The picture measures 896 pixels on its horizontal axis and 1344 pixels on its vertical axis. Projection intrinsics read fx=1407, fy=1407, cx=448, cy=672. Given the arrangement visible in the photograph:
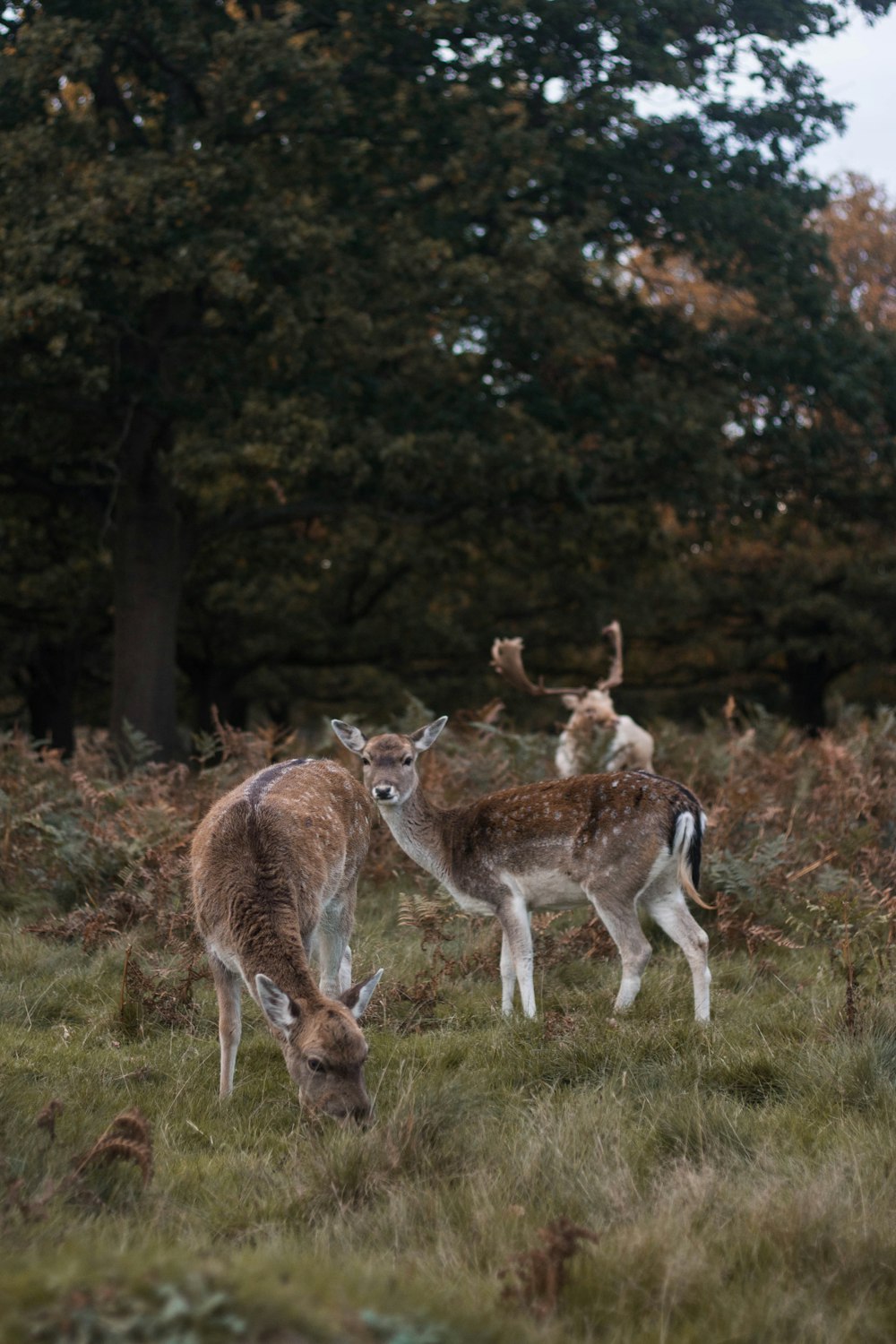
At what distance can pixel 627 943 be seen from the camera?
7039mm

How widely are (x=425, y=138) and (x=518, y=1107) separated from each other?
1365 cm

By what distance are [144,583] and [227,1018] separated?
11.8 meters

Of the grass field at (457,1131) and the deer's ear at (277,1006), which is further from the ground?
the deer's ear at (277,1006)

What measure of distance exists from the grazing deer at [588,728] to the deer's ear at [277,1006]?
586 centimetres

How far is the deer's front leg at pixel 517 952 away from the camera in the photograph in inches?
275

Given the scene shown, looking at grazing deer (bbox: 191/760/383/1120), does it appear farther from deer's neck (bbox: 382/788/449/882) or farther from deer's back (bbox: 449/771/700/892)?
deer's back (bbox: 449/771/700/892)

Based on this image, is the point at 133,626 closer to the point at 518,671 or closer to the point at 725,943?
the point at 518,671

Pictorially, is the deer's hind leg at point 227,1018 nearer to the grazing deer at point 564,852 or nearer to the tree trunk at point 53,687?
the grazing deer at point 564,852

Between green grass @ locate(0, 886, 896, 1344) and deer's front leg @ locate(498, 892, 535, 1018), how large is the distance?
0.58ft

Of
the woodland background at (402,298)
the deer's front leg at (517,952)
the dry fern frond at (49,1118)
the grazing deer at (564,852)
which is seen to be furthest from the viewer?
the woodland background at (402,298)

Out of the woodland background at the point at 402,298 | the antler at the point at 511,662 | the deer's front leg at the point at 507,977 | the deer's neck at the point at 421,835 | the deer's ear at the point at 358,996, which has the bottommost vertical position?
the deer's front leg at the point at 507,977

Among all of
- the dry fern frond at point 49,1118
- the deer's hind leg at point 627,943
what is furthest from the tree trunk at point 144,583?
the dry fern frond at point 49,1118

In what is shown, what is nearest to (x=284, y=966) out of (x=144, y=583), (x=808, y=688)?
(x=144, y=583)

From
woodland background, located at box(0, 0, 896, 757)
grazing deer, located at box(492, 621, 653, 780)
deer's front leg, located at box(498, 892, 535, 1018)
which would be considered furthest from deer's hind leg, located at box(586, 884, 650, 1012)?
woodland background, located at box(0, 0, 896, 757)
